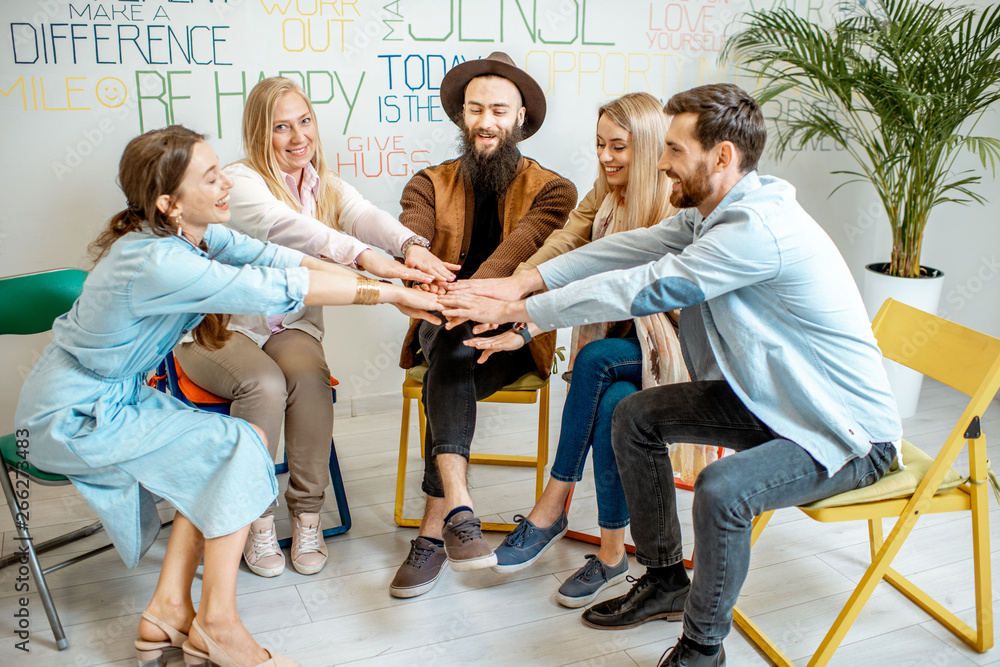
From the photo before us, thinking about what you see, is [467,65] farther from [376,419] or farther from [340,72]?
[376,419]

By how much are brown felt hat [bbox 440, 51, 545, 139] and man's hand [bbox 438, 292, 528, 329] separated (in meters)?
0.87

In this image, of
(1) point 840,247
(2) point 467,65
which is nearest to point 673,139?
(2) point 467,65

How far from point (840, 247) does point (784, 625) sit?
2.51m

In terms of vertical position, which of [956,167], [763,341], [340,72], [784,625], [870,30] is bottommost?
[784,625]

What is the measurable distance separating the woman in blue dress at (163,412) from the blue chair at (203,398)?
1.27 ft

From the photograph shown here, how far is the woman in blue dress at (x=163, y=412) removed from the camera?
187 centimetres

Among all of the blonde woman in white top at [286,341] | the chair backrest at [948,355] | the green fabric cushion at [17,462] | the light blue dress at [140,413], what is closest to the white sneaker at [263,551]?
the blonde woman in white top at [286,341]

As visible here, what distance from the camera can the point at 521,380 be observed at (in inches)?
101

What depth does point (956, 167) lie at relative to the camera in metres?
3.94

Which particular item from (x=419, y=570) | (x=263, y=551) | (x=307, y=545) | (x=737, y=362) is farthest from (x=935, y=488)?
(x=263, y=551)

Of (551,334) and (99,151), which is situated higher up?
(99,151)

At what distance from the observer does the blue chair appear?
2418 mm

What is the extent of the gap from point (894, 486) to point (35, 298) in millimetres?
2369

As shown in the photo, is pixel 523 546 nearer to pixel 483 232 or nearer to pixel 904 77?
pixel 483 232
